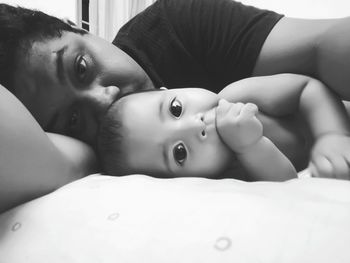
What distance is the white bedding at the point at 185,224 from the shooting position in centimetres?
36

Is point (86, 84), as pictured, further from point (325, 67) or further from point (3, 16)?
point (325, 67)

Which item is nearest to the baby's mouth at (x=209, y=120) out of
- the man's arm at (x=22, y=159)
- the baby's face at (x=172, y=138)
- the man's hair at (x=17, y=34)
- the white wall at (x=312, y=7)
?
the baby's face at (x=172, y=138)

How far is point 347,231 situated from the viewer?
349mm

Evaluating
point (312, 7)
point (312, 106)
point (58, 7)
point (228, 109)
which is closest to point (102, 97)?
point (228, 109)

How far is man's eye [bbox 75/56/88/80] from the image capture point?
95cm

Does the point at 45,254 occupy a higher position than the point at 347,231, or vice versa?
the point at 347,231

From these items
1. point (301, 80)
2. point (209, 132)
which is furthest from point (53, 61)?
point (301, 80)

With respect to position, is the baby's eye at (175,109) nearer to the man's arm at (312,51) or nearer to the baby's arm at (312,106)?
the baby's arm at (312,106)

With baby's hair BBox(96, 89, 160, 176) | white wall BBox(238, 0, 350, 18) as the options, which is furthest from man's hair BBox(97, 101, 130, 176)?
white wall BBox(238, 0, 350, 18)

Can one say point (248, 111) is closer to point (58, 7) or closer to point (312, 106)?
point (312, 106)

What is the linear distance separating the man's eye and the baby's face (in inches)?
7.1

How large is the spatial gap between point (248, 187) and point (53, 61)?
62 centimetres

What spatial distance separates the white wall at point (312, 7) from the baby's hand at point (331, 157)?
7.04 feet

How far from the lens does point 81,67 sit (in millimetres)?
954
